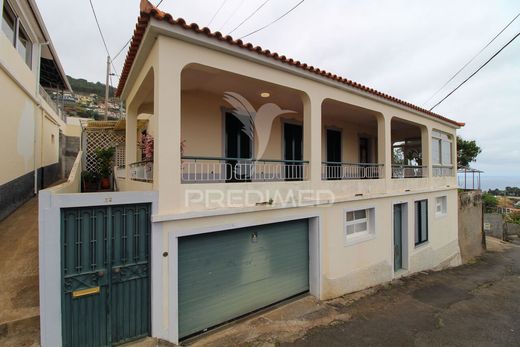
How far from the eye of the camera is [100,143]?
10.3m

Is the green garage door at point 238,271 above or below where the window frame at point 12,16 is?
below

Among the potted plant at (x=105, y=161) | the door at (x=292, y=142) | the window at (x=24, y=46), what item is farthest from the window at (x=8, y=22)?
the door at (x=292, y=142)

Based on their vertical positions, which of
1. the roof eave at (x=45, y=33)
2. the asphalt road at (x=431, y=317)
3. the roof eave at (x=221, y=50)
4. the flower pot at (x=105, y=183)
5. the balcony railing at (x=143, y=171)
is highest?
the roof eave at (x=45, y=33)

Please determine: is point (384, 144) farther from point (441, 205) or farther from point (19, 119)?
point (19, 119)

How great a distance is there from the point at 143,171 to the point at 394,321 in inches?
256

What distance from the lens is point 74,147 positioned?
703 inches

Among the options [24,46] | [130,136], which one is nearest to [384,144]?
[130,136]

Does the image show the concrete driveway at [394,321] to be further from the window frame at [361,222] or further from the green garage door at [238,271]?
the window frame at [361,222]

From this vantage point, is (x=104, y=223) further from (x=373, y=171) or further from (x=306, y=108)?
(x=373, y=171)

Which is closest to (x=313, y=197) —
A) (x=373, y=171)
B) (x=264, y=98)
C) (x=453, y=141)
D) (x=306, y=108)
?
(x=306, y=108)

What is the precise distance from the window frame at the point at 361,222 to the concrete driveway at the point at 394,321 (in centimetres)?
148

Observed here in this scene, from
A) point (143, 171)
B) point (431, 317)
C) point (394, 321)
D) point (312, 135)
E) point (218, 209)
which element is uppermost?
point (312, 135)

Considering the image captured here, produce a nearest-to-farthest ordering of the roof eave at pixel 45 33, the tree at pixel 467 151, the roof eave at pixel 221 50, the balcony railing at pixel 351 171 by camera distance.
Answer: the roof eave at pixel 221 50 → the balcony railing at pixel 351 171 → the roof eave at pixel 45 33 → the tree at pixel 467 151

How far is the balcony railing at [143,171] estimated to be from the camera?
4.97m
